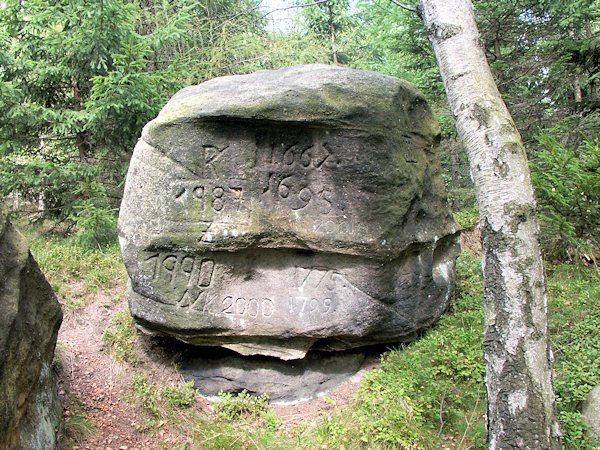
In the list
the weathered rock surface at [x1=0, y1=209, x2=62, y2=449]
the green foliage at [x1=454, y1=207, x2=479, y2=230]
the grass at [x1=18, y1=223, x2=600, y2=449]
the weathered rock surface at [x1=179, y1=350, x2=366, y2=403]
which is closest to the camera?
the weathered rock surface at [x1=0, y1=209, x2=62, y2=449]

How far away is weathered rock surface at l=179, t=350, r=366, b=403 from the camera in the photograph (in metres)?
5.00

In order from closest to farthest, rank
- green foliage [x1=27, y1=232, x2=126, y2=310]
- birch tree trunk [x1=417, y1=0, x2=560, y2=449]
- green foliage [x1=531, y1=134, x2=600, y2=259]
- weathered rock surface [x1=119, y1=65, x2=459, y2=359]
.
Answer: birch tree trunk [x1=417, y1=0, x2=560, y2=449] → weathered rock surface [x1=119, y1=65, x2=459, y2=359] → green foliage [x1=531, y1=134, x2=600, y2=259] → green foliage [x1=27, y1=232, x2=126, y2=310]

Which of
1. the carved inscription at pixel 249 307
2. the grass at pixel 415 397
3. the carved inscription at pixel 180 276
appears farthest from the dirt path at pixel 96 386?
the carved inscription at pixel 249 307

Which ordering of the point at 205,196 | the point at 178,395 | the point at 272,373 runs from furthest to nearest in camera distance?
the point at 272,373, the point at 178,395, the point at 205,196

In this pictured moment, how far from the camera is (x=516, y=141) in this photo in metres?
2.90

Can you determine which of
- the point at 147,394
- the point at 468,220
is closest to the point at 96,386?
the point at 147,394

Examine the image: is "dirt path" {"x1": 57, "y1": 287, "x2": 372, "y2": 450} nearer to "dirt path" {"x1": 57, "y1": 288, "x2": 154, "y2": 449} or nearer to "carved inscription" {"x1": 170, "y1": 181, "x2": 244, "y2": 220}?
"dirt path" {"x1": 57, "y1": 288, "x2": 154, "y2": 449}

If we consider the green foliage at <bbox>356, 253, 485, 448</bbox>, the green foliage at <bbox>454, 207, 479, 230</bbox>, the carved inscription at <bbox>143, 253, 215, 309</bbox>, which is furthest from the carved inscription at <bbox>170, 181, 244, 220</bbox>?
the green foliage at <bbox>454, 207, 479, 230</bbox>

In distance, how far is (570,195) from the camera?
558 cm

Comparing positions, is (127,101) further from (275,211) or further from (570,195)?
(570,195)

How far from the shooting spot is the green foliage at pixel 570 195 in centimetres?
542

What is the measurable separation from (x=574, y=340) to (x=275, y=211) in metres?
3.11

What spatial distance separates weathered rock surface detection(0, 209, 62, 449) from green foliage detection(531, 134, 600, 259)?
546cm

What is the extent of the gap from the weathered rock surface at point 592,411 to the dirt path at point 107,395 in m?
2.12
